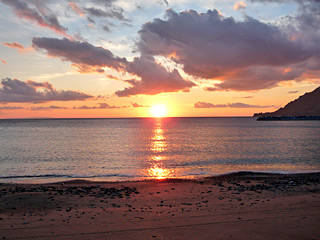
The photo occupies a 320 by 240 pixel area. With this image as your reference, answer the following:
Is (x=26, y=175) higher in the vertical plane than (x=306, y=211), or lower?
lower

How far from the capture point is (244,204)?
15727 mm

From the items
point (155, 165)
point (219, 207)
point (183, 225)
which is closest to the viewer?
point (183, 225)

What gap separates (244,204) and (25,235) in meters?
11.7

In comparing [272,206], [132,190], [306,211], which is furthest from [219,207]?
[132,190]

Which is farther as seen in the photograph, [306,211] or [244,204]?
[244,204]

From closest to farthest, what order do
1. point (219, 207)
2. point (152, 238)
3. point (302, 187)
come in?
point (152, 238) → point (219, 207) → point (302, 187)

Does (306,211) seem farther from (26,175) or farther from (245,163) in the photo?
(26,175)

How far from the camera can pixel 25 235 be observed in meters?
11.6

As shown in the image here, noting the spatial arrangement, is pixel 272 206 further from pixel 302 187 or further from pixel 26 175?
pixel 26 175

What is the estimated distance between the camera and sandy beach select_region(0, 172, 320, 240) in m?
11.6

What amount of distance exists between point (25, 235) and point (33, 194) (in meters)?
7.42

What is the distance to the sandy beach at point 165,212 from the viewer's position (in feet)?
38.0

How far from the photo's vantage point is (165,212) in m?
14.6

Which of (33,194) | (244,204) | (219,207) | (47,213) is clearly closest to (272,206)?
(244,204)
